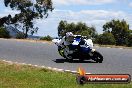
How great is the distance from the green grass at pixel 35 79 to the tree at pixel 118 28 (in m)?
59.6

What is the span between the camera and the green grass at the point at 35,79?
10.7 metres

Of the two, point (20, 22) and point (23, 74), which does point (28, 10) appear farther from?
point (23, 74)

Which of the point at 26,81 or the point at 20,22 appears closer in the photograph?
the point at 26,81

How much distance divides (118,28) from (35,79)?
2475 inches

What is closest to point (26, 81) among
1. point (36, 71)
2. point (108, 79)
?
point (36, 71)

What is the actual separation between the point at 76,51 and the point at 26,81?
816 cm

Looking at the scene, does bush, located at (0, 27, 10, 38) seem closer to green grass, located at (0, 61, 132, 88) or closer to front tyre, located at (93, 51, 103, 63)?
front tyre, located at (93, 51, 103, 63)

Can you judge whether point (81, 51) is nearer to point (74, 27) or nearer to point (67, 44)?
point (67, 44)

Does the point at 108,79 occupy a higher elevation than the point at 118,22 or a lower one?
higher

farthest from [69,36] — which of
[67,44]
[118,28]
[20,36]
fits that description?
[118,28]

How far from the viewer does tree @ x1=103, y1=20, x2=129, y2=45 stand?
73.0 metres

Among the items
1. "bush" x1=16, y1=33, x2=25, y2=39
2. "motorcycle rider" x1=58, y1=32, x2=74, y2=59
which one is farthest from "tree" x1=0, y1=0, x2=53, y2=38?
"motorcycle rider" x1=58, y1=32, x2=74, y2=59

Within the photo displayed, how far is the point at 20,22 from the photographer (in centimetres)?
5681

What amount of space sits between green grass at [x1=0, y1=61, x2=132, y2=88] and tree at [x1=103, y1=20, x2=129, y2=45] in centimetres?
5958
